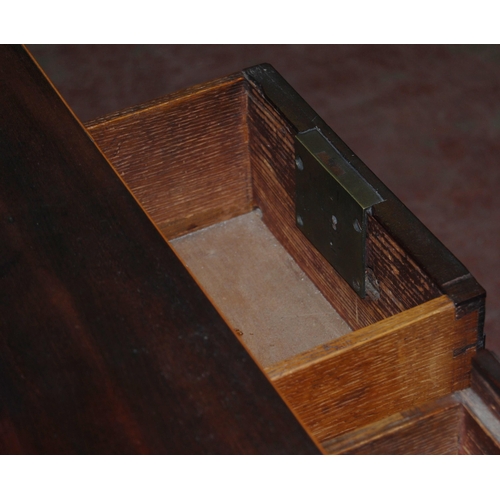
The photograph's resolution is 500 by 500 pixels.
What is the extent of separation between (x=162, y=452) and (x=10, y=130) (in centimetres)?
28

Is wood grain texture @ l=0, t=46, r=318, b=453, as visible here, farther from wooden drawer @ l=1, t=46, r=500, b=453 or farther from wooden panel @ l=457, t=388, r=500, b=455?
wooden panel @ l=457, t=388, r=500, b=455

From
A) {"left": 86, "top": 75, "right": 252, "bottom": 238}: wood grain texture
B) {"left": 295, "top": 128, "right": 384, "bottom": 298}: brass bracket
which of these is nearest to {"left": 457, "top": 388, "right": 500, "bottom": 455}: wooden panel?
{"left": 295, "top": 128, "right": 384, "bottom": 298}: brass bracket

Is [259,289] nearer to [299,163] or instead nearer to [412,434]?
[299,163]

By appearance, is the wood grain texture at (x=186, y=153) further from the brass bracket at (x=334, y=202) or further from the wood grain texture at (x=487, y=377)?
the wood grain texture at (x=487, y=377)

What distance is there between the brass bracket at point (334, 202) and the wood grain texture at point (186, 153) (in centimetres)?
9

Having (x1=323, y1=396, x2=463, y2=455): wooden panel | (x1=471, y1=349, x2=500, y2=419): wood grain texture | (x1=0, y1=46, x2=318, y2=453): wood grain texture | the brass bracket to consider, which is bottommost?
(x1=323, y1=396, x2=463, y2=455): wooden panel

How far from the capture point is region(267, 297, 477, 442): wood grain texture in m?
0.65

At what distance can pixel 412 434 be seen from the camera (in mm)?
710

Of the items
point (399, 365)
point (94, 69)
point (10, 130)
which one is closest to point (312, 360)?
point (399, 365)

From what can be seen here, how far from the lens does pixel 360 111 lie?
1.32 metres

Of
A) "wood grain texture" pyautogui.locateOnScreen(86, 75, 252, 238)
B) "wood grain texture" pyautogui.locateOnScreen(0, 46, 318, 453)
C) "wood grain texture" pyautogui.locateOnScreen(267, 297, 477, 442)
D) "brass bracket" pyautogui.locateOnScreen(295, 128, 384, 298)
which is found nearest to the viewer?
"wood grain texture" pyautogui.locateOnScreen(0, 46, 318, 453)

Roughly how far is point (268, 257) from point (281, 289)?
0.04 metres

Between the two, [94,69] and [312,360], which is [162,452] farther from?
[94,69]

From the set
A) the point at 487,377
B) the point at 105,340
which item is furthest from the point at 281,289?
the point at 105,340
